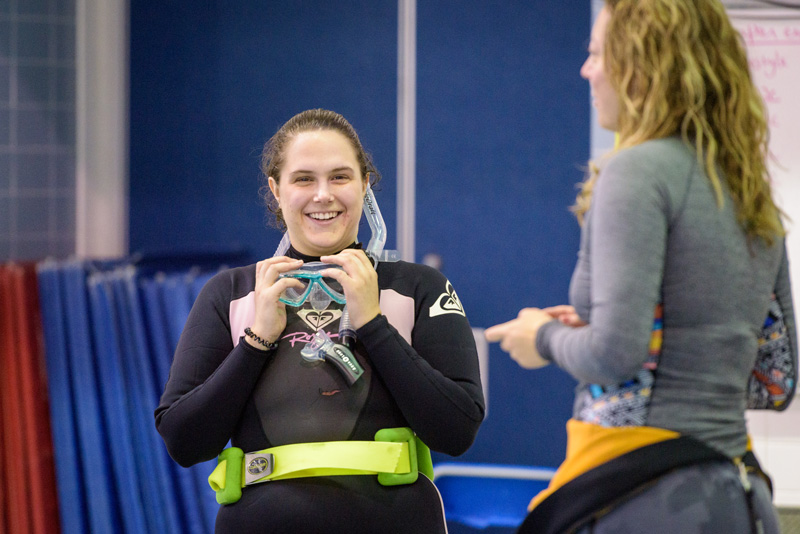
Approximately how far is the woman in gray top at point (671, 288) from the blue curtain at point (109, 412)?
73.3 inches

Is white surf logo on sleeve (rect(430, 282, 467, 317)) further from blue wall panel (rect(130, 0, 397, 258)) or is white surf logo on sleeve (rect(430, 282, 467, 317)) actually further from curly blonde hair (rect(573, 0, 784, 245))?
blue wall panel (rect(130, 0, 397, 258))

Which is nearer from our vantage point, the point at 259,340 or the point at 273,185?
the point at 259,340

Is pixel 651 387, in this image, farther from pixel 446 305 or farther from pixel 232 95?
pixel 232 95

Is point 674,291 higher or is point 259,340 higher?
point 674,291

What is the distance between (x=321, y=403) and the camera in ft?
4.44

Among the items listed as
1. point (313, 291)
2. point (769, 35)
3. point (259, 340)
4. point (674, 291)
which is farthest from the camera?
point (769, 35)

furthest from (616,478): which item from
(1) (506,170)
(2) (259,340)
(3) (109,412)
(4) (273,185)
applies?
(1) (506,170)

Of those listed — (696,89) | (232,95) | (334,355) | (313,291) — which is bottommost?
(334,355)

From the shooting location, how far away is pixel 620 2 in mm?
1103

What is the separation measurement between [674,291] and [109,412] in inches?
85.8

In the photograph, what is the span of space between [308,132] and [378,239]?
0.90 ft

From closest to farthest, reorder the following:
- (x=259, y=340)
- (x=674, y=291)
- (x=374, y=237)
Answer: (x=674, y=291) → (x=259, y=340) → (x=374, y=237)

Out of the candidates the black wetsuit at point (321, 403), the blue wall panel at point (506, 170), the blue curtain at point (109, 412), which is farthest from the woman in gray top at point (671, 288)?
the blue wall panel at point (506, 170)

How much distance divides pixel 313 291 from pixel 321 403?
0.23 meters
